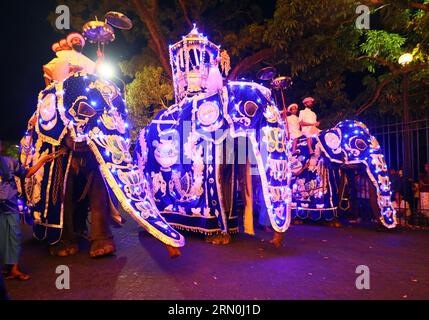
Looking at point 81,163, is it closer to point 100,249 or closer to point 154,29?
point 100,249

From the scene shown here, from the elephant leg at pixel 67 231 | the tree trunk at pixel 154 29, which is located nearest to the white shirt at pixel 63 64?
the elephant leg at pixel 67 231

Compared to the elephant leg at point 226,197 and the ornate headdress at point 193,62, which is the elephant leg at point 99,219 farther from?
the ornate headdress at point 193,62

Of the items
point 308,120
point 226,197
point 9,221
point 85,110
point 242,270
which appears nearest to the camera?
point 9,221

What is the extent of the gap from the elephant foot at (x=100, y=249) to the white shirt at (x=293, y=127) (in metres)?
5.03

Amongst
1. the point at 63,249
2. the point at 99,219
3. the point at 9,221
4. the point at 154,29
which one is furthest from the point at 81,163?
the point at 154,29

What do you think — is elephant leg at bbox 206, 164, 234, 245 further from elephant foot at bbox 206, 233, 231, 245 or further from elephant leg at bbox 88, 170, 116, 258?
elephant leg at bbox 88, 170, 116, 258

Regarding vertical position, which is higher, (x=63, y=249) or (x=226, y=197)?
(x=226, y=197)

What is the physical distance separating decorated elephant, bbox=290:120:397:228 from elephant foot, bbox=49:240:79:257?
193 inches

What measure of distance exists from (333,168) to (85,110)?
17.7 feet

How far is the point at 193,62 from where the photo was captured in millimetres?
7727

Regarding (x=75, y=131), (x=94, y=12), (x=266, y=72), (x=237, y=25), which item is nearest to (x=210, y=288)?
(x=75, y=131)

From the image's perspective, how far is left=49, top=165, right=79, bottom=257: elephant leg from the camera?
219 inches

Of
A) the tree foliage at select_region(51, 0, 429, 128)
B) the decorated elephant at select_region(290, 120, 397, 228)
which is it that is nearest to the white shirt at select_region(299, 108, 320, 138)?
the decorated elephant at select_region(290, 120, 397, 228)

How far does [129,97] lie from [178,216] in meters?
7.72
